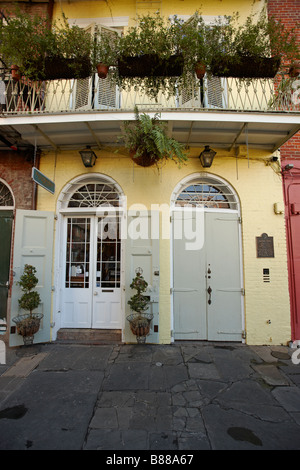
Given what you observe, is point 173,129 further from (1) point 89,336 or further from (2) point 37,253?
(1) point 89,336

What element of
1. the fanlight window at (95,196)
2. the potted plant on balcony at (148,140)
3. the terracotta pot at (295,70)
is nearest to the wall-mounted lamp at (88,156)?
the fanlight window at (95,196)

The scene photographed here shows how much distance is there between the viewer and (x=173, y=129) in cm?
467

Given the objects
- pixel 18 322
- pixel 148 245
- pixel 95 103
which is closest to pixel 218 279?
pixel 148 245

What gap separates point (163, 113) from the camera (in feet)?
13.9

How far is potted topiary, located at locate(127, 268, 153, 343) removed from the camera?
429 centimetres

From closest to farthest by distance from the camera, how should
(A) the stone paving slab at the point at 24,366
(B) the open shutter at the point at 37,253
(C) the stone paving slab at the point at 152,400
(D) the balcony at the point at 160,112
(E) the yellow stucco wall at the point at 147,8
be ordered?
(C) the stone paving slab at the point at 152,400 → (A) the stone paving slab at the point at 24,366 → (D) the balcony at the point at 160,112 → (B) the open shutter at the point at 37,253 → (E) the yellow stucco wall at the point at 147,8

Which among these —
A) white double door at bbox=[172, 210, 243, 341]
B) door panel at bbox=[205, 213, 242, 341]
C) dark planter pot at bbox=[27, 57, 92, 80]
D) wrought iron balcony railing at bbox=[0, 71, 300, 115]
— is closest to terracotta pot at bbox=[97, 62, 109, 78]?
dark planter pot at bbox=[27, 57, 92, 80]

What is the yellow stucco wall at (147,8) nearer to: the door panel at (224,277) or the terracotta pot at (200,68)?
the terracotta pot at (200,68)

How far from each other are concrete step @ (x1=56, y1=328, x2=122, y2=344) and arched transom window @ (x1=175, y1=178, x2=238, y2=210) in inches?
127

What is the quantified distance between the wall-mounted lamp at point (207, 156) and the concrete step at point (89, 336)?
13.7ft

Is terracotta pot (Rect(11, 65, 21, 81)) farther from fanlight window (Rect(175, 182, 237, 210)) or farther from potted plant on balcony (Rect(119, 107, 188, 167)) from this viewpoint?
fanlight window (Rect(175, 182, 237, 210))

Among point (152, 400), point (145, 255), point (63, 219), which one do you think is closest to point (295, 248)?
point (145, 255)

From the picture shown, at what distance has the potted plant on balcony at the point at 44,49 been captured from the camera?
3996 mm

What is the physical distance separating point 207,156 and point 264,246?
235cm
